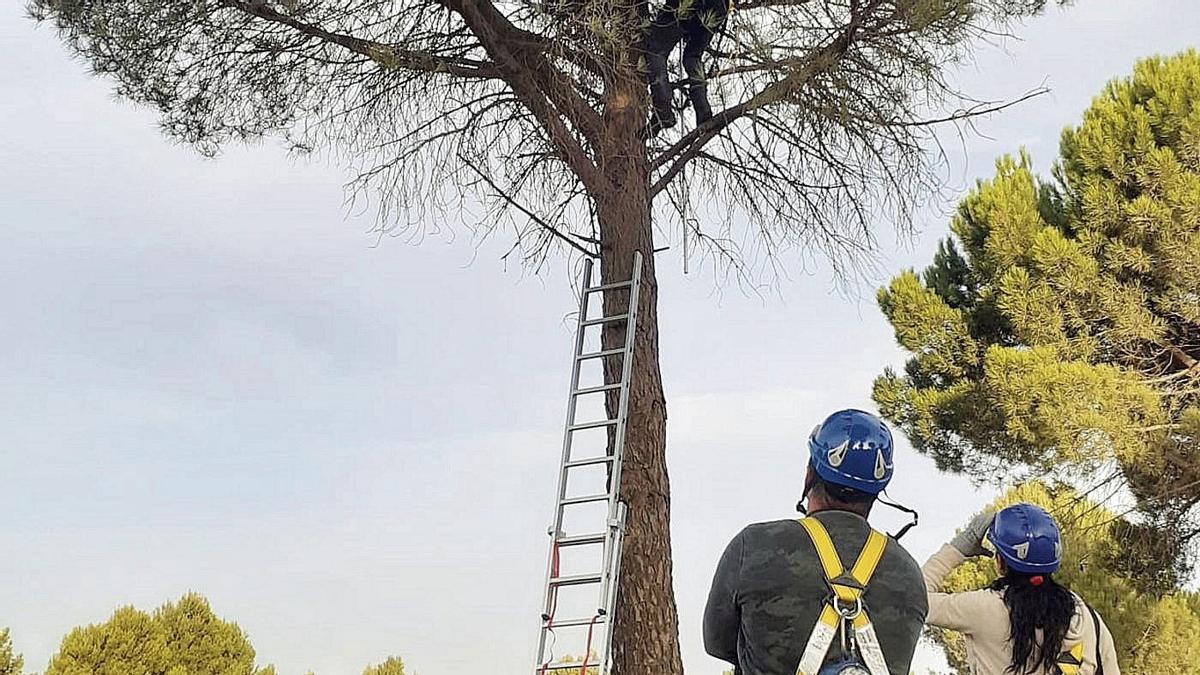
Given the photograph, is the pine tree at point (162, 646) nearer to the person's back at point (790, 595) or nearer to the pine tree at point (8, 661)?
the pine tree at point (8, 661)

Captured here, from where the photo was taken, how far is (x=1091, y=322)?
1049 centimetres

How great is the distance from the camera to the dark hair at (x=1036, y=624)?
3428mm

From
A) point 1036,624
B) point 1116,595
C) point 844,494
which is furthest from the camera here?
point 1116,595

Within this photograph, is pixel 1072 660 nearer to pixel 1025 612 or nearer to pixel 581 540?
pixel 1025 612

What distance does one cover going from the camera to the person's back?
2418 mm

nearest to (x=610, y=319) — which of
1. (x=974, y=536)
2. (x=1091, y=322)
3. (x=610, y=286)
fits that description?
(x=610, y=286)

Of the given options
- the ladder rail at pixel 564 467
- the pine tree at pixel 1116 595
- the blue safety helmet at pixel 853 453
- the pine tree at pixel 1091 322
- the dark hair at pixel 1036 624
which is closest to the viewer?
the blue safety helmet at pixel 853 453

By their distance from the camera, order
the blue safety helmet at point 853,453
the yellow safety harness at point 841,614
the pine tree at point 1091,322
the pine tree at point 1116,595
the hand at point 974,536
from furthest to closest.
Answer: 1. the pine tree at point 1116,595
2. the pine tree at point 1091,322
3. the hand at point 974,536
4. the blue safety helmet at point 853,453
5. the yellow safety harness at point 841,614

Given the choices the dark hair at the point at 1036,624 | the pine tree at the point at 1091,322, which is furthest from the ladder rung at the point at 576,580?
the pine tree at the point at 1091,322

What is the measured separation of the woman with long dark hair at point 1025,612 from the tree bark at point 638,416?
2.27 meters

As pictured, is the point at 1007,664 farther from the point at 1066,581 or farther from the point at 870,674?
the point at 1066,581

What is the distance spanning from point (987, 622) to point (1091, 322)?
7.70 metres

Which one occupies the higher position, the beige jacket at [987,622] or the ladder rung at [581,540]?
the ladder rung at [581,540]

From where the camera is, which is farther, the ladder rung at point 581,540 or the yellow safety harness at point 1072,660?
the ladder rung at point 581,540
